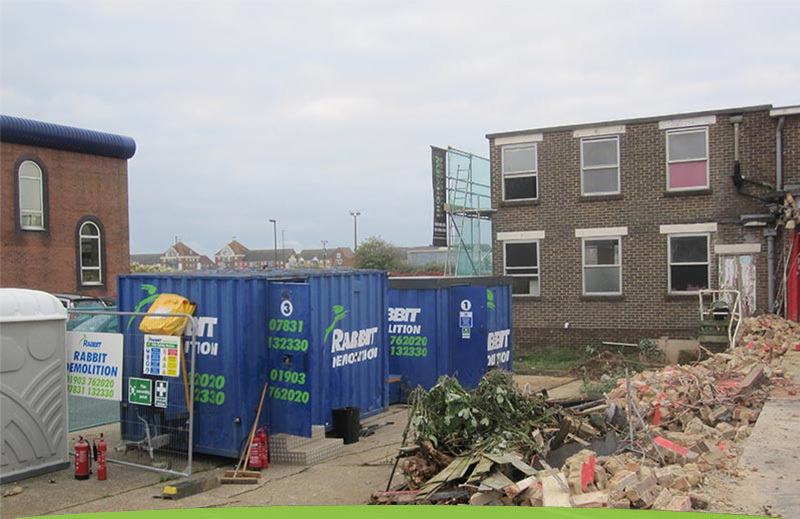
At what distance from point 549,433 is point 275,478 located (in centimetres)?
334

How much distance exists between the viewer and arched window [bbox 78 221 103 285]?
2998 cm

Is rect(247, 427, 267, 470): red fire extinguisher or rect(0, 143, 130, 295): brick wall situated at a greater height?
rect(0, 143, 130, 295): brick wall

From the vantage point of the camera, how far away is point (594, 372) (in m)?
17.4

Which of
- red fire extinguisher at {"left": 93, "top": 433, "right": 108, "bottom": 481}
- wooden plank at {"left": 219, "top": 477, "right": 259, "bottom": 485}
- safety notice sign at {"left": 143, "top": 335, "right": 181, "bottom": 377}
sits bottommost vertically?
wooden plank at {"left": 219, "top": 477, "right": 259, "bottom": 485}

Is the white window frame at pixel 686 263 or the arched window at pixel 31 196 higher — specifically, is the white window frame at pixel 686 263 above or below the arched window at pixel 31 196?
below

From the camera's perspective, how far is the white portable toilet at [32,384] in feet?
27.2

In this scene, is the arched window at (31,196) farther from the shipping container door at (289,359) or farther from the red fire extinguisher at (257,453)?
the red fire extinguisher at (257,453)

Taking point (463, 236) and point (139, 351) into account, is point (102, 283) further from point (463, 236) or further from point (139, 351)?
point (139, 351)

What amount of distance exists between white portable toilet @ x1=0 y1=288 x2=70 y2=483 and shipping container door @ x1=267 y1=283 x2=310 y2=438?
2583 millimetres

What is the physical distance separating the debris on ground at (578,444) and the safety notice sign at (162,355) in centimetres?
314

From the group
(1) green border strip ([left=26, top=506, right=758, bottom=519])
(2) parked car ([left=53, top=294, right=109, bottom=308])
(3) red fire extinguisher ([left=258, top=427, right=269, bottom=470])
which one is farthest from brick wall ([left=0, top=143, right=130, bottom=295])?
(1) green border strip ([left=26, top=506, right=758, bottom=519])

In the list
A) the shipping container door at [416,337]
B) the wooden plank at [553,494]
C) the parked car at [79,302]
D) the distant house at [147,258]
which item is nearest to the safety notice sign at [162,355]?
the wooden plank at [553,494]

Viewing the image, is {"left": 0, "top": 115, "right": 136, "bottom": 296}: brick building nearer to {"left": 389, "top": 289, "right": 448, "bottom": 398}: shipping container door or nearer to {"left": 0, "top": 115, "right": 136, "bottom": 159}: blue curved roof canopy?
{"left": 0, "top": 115, "right": 136, "bottom": 159}: blue curved roof canopy

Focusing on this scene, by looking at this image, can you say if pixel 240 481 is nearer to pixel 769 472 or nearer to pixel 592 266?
pixel 769 472
